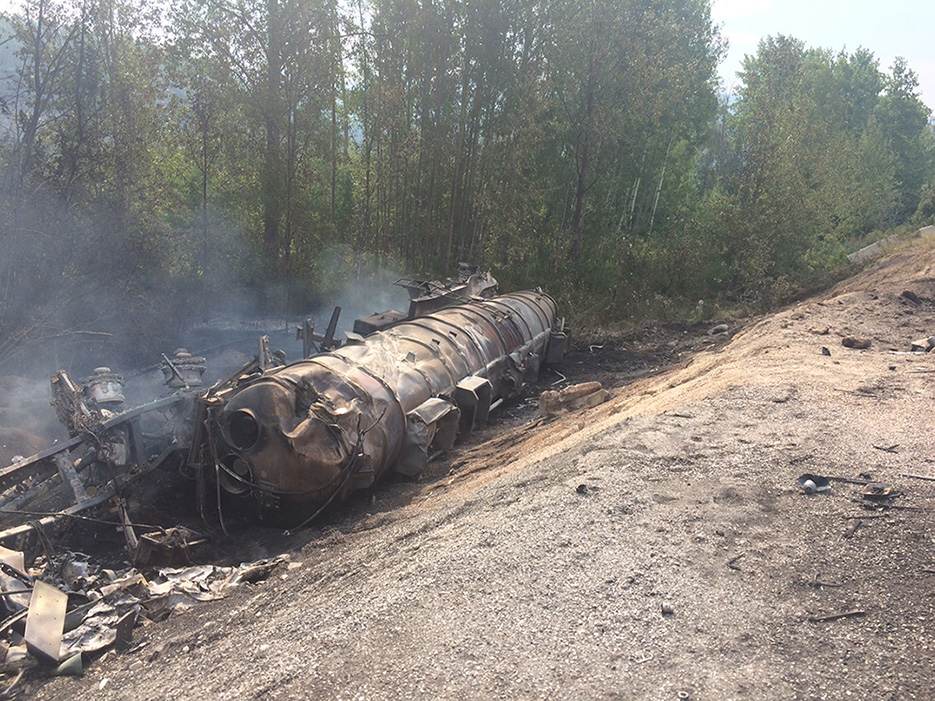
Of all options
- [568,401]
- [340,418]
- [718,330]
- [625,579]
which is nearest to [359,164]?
[718,330]

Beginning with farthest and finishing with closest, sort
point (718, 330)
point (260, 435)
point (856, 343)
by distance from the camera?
point (718, 330), point (856, 343), point (260, 435)

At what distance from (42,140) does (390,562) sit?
10.8m

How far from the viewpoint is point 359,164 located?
18.6 meters

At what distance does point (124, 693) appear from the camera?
3.91 meters

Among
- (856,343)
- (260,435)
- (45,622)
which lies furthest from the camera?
(856,343)

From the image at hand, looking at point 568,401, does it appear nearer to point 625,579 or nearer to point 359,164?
point 625,579

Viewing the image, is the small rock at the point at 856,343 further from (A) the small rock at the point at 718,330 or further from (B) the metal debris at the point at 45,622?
(B) the metal debris at the point at 45,622

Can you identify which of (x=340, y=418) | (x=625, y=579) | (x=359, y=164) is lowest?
(x=625, y=579)

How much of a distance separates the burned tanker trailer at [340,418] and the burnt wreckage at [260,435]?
0.4 inches

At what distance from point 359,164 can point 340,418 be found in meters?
13.6

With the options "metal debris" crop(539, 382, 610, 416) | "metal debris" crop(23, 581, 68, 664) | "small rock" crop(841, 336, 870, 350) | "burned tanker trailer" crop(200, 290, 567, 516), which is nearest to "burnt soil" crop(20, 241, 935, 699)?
"metal debris" crop(23, 581, 68, 664)

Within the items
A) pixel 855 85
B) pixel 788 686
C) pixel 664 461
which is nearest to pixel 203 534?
pixel 664 461

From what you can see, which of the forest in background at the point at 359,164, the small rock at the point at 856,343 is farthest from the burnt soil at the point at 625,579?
the forest in background at the point at 359,164

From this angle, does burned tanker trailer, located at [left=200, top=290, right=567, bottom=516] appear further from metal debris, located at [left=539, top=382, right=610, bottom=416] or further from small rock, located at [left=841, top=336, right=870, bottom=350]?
small rock, located at [left=841, top=336, right=870, bottom=350]
